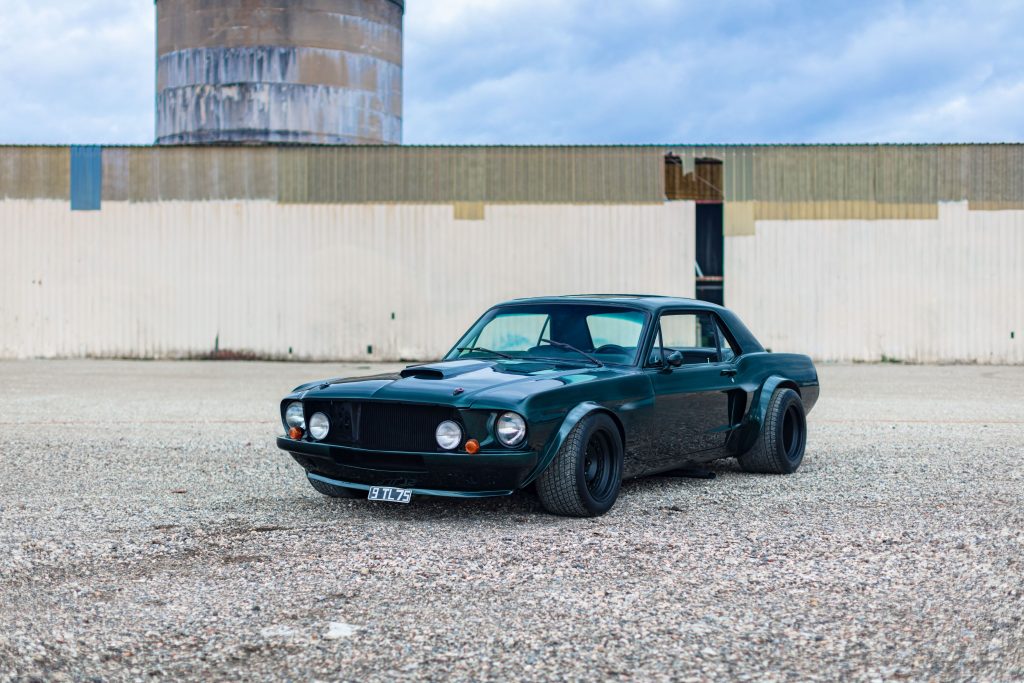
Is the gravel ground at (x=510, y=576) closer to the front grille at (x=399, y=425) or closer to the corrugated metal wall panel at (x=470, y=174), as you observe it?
the front grille at (x=399, y=425)

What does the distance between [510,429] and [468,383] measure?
0.45 meters

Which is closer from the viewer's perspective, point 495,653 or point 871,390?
point 495,653

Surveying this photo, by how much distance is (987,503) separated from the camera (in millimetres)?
6332

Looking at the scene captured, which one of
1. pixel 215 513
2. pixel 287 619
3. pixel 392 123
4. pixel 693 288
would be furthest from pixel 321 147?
pixel 287 619

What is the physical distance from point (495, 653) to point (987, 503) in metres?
4.00

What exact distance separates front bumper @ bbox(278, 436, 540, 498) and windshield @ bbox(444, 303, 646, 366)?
1.23 meters

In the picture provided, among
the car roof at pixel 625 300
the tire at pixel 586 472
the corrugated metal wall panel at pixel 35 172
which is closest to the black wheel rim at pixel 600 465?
the tire at pixel 586 472

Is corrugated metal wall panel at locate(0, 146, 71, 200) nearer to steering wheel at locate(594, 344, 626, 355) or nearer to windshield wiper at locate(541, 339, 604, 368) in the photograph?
windshield wiper at locate(541, 339, 604, 368)

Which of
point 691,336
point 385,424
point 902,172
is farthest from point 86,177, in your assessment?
point 385,424

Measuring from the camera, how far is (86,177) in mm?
26172

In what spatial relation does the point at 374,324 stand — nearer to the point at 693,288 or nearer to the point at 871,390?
the point at 693,288

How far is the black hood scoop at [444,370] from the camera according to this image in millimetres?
5961

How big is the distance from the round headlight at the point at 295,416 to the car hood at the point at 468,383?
0.08m

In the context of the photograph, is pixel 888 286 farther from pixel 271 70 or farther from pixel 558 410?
pixel 558 410
